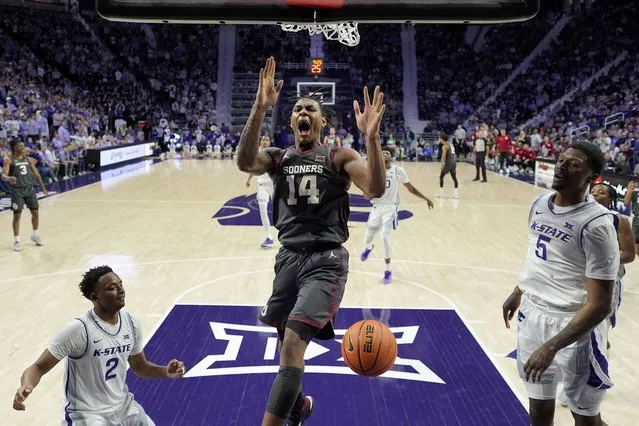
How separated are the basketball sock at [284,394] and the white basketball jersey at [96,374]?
0.85 m

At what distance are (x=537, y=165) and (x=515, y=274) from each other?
12162 millimetres

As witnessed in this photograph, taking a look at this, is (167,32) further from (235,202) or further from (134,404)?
(134,404)

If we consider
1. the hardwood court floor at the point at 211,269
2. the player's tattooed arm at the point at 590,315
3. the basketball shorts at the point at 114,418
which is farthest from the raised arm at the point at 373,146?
the hardwood court floor at the point at 211,269

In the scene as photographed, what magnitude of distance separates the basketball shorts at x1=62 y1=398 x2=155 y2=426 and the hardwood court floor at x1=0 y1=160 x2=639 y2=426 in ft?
4.33

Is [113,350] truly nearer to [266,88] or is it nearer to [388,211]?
[266,88]

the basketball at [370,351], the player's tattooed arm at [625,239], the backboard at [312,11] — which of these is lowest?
the basketball at [370,351]

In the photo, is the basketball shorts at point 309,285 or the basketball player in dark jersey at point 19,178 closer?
the basketball shorts at point 309,285

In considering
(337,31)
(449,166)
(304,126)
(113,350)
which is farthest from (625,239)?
(449,166)

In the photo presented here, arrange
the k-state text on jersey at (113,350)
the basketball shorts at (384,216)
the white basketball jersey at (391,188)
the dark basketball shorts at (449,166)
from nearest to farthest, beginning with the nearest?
the k-state text on jersey at (113,350), the white basketball jersey at (391,188), the basketball shorts at (384,216), the dark basketball shorts at (449,166)

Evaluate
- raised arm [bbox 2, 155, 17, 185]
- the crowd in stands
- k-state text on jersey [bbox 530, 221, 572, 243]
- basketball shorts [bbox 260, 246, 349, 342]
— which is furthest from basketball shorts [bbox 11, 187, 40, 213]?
the crowd in stands

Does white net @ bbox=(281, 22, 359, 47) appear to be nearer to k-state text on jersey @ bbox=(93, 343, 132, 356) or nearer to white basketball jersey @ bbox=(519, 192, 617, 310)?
white basketball jersey @ bbox=(519, 192, 617, 310)

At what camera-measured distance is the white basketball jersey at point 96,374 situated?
3.30 metres

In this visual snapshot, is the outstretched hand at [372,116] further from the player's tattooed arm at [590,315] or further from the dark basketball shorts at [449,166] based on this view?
the dark basketball shorts at [449,166]

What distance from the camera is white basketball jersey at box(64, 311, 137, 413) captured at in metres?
3.30
